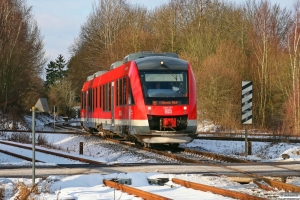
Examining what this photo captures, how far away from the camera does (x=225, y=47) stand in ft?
140

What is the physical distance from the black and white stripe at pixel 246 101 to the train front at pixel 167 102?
171 centimetres

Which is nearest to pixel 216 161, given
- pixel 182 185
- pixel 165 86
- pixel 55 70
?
pixel 165 86

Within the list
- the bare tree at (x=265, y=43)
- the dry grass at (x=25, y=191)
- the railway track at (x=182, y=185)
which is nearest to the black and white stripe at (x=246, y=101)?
the railway track at (x=182, y=185)

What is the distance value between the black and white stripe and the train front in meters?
1.71

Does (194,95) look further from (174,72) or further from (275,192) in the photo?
(275,192)

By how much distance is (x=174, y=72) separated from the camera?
1978cm

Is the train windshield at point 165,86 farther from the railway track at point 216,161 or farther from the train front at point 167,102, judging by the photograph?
the railway track at point 216,161

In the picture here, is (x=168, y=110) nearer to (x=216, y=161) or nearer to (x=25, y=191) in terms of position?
(x=216, y=161)

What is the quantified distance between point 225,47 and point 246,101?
79.9 feet

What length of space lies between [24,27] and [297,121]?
89.9ft

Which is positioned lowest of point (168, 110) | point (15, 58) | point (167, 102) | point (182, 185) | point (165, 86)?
point (182, 185)

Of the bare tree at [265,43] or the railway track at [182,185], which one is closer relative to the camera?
the railway track at [182,185]

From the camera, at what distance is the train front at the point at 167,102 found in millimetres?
18969

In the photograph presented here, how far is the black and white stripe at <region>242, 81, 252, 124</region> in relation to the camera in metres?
18.8
